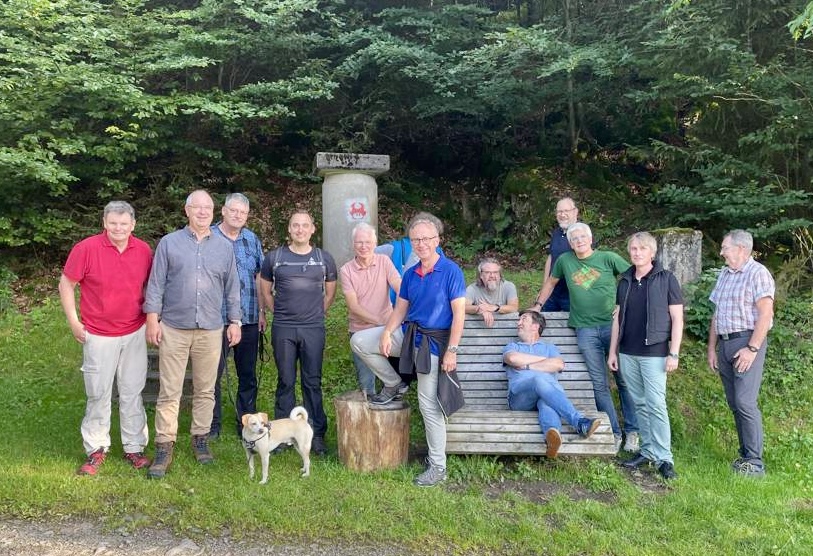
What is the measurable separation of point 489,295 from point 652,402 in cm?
170

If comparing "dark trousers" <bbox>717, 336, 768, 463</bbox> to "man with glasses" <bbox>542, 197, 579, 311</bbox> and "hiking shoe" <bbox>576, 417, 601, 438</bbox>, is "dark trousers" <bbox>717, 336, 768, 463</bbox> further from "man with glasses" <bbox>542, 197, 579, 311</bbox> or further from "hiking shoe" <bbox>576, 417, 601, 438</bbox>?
"man with glasses" <bbox>542, 197, 579, 311</bbox>

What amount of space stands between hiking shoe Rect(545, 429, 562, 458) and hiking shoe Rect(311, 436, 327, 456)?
5.67ft

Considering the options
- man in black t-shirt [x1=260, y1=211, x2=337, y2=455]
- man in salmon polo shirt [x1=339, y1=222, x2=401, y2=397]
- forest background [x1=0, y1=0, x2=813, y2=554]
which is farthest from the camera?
man in salmon polo shirt [x1=339, y1=222, x2=401, y2=397]

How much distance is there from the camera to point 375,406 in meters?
4.30

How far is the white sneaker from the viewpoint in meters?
4.74

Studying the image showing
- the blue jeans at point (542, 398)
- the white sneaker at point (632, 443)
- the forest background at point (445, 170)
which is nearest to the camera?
the forest background at point (445, 170)

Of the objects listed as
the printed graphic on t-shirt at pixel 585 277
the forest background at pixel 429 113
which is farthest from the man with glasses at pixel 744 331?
the forest background at pixel 429 113

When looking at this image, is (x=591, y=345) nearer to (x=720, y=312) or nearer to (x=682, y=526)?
(x=720, y=312)

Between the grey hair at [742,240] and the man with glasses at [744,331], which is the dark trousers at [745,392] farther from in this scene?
the grey hair at [742,240]

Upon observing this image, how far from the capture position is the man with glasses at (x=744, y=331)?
4262mm

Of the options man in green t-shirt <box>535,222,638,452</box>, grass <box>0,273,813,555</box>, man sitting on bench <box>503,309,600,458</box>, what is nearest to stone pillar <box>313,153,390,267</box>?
grass <box>0,273,813,555</box>

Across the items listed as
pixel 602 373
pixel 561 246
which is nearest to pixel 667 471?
pixel 602 373

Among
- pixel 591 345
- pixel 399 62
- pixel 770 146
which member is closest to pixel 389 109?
pixel 399 62

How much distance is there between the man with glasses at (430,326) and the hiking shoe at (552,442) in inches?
29.3
